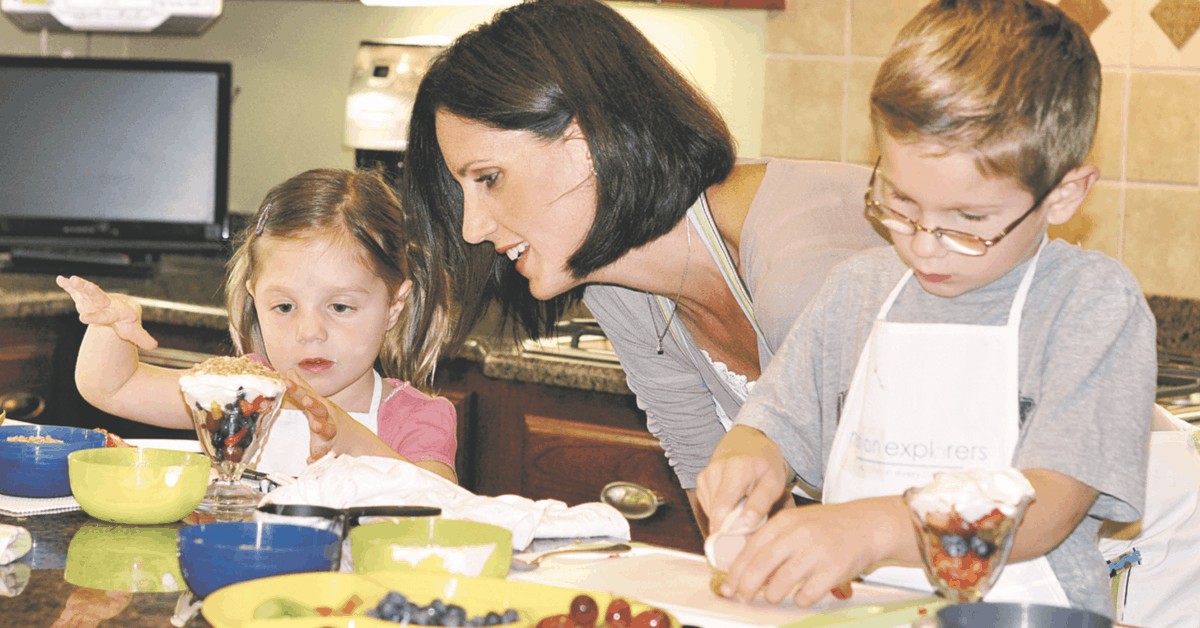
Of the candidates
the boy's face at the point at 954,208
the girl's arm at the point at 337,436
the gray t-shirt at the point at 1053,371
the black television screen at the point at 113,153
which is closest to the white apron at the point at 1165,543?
the gray t-shirt at the point at 1053,371

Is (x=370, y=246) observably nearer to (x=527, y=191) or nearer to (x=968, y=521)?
(x=527, y=191)

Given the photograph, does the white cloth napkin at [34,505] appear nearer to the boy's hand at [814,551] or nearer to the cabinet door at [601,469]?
the boy's hand at [814,551]

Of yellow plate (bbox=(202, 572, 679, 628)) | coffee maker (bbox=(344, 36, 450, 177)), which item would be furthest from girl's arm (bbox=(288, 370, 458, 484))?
coffee maker (bbox=(344, 36, 450, 177))

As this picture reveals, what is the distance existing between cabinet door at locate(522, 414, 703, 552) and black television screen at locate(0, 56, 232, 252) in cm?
125

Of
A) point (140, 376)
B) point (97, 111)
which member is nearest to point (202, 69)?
point (97, 111)

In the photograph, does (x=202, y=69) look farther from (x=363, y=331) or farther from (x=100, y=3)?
(x=363, y=331)

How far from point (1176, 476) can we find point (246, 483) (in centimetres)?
91

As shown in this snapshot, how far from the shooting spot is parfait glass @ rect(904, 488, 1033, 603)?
880mm

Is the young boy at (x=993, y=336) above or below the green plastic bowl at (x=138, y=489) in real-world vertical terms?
above

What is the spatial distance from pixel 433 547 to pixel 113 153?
2520mm

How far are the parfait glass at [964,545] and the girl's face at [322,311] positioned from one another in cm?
100

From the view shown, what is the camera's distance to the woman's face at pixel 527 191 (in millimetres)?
1526

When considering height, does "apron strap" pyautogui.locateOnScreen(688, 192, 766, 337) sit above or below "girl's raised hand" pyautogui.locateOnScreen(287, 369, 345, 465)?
→ above

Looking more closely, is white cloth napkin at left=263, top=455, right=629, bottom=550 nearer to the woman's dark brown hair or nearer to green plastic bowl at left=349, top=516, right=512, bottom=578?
green plastic bowl at left=349, top=516, right=512, bottom=578
